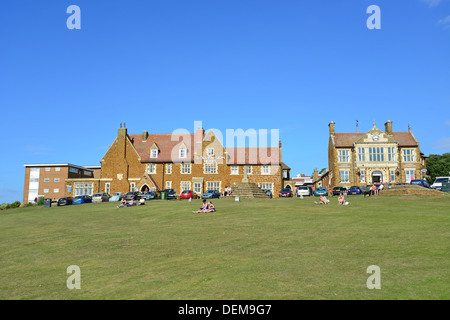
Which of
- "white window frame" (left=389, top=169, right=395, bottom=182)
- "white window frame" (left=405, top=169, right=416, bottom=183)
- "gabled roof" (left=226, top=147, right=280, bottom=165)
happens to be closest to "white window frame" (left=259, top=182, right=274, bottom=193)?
"gabled roof" (left=226, top=147, right=280, bottom=165)

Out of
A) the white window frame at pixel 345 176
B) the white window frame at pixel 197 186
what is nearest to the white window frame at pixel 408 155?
the white window frame at pixel 345 176

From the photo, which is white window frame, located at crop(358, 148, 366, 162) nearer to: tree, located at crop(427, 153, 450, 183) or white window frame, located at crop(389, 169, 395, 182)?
white window frame, located at crop(389, 169, 395, 182)

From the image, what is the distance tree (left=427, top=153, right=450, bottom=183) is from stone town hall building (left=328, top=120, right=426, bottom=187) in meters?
28.3

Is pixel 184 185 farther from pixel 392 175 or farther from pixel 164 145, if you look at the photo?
pixel 392 175

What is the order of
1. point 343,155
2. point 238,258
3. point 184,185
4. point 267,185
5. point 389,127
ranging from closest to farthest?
point 238,258 → point 267,185 → point 184,185 → point 343,155 → point 389,127

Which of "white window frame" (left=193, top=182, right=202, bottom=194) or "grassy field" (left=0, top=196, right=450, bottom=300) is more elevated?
"white window frame" (left=193, top=182, right=202, bottom=194)

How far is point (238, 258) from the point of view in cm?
1273

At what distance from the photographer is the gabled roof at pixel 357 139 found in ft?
217

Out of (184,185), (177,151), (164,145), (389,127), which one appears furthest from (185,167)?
(389,127)

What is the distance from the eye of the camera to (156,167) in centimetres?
6550

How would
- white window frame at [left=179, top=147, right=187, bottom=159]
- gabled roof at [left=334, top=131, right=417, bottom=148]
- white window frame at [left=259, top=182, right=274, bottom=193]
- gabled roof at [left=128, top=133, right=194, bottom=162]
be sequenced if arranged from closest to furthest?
1. white window frame at [left=259, top=182, right=274, bottom=193]
2. gabled roof at [left=128, top=133, right=194, bottom=162]
3. white window frame at [left=179, top=147, right=187, bottom=159]
4. gabled roof at [left=334, top=131, right=417, bottom=148]

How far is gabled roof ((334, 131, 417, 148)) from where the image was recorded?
217ft

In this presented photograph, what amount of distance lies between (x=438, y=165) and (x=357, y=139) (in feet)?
128

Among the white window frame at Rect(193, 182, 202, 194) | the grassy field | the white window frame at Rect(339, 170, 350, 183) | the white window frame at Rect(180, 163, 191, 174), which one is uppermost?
the white window frame at Rect(180, 163, 191, 174)
